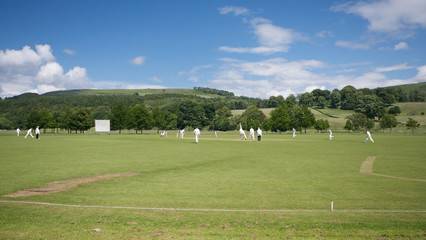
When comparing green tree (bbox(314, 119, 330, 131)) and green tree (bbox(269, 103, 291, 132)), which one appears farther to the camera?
green tree (bbox(314, 119, 330, 131))

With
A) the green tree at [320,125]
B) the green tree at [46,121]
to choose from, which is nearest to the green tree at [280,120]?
the green tree at [320,125]

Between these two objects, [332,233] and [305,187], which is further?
[305,187]

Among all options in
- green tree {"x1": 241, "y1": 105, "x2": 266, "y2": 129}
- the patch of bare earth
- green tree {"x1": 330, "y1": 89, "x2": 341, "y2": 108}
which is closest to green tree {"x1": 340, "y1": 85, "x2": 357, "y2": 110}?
green tree {"x1": 330, "y1": 89, "x2": 341, "y2": 108}

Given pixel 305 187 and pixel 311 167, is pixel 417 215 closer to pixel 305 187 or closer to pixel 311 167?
pixel 305 187

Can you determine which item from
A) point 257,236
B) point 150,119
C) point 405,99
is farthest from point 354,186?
point 405,99

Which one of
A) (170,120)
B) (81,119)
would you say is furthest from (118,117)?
(170,120)

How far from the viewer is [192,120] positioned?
5906 inches

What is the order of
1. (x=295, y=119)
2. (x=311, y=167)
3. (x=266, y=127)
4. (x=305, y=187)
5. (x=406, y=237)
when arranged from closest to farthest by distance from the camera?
(x=406, y=237) < (x=305, y=187) < (x=311, y=167) < (x=295, y=119) < (x=266, y=127)

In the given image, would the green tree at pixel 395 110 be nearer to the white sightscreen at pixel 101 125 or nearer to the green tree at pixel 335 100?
the green tree at pixel 335 100

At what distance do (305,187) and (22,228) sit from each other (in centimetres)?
970

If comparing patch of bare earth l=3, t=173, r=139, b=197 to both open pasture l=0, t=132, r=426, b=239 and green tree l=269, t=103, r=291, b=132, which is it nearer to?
open pasture l=0, t=132, r=426, b=239

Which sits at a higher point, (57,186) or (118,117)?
(118,117)

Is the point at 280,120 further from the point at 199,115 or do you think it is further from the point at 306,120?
the point at 199,115

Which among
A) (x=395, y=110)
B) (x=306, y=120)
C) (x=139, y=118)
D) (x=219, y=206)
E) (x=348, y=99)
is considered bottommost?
(x=219, y=206)
